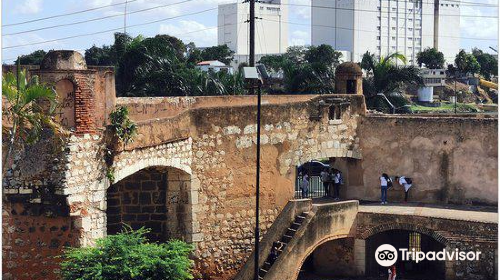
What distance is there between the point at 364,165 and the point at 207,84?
1491 centimetres

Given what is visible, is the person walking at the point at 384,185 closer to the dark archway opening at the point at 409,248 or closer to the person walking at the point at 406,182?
the person walking at the point at 406,182

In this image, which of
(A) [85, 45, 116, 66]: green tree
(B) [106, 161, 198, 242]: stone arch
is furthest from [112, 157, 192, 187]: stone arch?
(A) [85, 45, 116, 66]: green tree

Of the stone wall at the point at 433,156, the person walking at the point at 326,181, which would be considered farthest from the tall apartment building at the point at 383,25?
the stone wall at the point at 433,156

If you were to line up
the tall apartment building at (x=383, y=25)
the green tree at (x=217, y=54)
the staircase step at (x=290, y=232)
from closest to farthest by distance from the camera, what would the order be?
the staircase step at (x=290, y=232), the green tree at (x=217, y=54), the tall apartment building at (x=383, y=25)

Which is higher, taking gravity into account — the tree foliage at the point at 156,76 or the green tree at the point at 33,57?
the green tree at the point at 33,57

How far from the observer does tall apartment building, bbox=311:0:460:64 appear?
142 m

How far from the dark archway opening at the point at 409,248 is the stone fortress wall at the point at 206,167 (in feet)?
4.68

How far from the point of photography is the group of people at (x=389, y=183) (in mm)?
24906

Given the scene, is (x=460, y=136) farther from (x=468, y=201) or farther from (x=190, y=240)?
(x=190, y=240)

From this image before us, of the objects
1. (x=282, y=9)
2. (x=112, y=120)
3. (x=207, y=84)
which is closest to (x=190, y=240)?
(x=112, y=120)

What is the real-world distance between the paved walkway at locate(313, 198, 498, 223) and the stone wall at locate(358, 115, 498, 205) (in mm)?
457

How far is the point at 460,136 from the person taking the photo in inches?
977

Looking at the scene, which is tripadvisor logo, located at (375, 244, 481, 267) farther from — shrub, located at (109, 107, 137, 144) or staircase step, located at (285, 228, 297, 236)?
shrub, located at (109, 107, 137, 144)

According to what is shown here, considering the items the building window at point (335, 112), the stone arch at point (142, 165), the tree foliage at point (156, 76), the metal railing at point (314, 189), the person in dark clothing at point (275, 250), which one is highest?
the tree foliage at point (156, 76)
